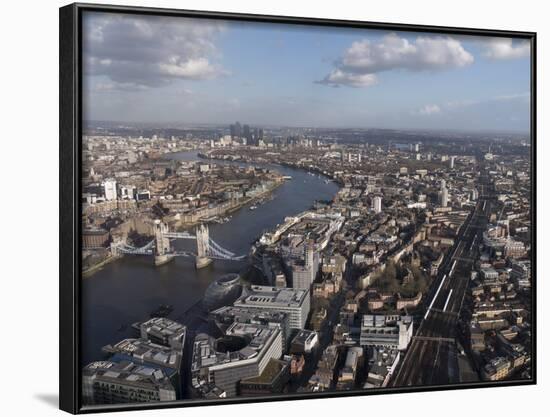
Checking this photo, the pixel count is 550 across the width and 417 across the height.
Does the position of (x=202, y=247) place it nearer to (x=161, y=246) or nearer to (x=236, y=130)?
(x=161, y=246)

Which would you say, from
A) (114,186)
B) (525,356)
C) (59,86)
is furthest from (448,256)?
(59,86)

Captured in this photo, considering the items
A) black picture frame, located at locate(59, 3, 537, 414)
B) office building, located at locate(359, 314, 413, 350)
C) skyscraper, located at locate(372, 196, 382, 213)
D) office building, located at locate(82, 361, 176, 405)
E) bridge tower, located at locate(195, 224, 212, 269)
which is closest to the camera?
black picture frame, located at locate(59, 3, 537, 414)

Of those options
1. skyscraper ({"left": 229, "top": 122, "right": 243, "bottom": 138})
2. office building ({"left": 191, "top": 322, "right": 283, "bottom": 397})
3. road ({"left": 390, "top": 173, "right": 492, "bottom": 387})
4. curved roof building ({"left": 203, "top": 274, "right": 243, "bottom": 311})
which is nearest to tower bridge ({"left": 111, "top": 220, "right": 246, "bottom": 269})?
curved roof building ({"left": 203, "top": 274, "right": 243, "bottom": 311})

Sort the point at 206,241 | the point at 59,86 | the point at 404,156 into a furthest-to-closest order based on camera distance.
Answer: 1. the point at 404,156
2. the point at 206,241
3. the point at 59,86

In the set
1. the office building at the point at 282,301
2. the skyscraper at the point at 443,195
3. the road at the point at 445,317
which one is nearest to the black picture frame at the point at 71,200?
the office building at the point at 282,301

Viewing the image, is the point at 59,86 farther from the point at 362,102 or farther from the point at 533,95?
the point at 533,95

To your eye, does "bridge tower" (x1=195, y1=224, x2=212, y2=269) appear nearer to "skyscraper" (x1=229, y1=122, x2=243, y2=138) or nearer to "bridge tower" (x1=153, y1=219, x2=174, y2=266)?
"bridge tower" (x1=153, y1=219, x2=174, y2=266)

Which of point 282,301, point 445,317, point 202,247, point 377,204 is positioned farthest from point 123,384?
point 445,317
